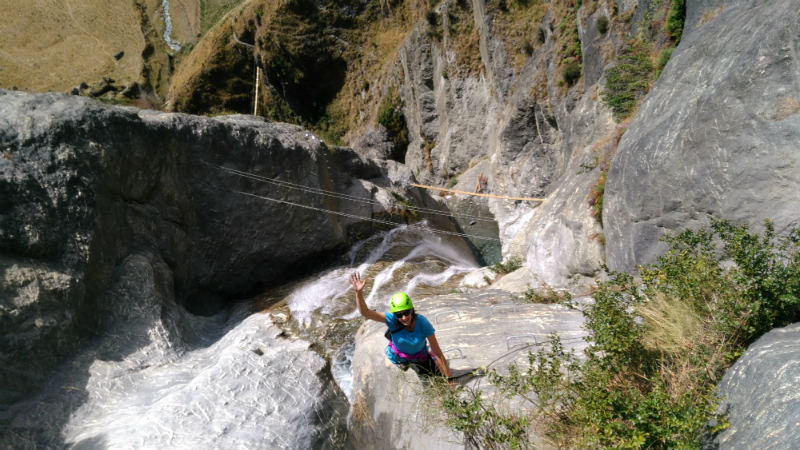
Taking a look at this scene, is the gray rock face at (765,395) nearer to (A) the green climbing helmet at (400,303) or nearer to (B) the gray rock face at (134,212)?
(A) the green climbing helmet at (400,303)

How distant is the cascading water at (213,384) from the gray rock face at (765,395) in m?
5.10

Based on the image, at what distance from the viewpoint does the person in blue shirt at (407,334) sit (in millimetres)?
4871

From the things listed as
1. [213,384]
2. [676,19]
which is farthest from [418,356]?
[676,19]

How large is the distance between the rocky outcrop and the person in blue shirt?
22 centimetres

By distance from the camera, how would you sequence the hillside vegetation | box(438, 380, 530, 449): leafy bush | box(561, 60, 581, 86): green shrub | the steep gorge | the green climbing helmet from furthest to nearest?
1. the hillside vegetation
2. box(561, 60, 581, 86): green shrub
3. the steep gorge
4. the green climbing helmet
5. box(438, 380, 530, 449): leafy bush

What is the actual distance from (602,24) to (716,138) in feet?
36.6

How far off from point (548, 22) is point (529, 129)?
170 inches

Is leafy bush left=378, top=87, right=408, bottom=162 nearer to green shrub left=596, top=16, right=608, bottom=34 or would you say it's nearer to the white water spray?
green shrub left=596, top=16, right=608, bottom=34

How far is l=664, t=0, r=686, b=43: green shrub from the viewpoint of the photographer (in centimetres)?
1089

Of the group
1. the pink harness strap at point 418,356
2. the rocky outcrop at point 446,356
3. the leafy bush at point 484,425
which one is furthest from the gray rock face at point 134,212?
the leafy bush at point 484,425

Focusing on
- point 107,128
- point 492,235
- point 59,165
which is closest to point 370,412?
point 59,165

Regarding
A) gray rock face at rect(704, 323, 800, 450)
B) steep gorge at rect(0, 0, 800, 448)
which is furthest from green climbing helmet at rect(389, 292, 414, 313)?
gray rock face at rect(704, 323, 800, 450)

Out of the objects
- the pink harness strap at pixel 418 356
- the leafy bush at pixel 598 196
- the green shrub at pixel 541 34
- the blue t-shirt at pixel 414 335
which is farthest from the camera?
the green shrub at pixel 541 34

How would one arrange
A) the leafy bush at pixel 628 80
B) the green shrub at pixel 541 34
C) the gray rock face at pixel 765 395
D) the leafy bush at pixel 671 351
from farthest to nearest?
the green shrub at pixel 541 34
the leafy bush at pixel 628 80
the leafy bush at pixel 671 351
the gray rock face at pixel 765 395
